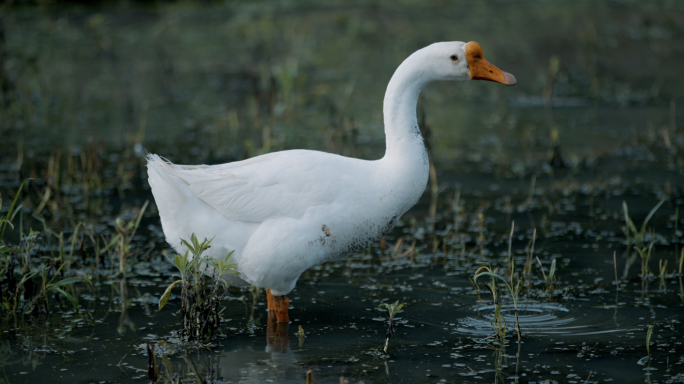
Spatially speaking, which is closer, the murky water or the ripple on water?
the murky water

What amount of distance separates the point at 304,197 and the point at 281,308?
0.77m

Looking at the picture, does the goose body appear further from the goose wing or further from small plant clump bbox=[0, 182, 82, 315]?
small plant clump bbox=[0, 182, 82, 315]

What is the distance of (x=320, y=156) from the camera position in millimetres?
5027

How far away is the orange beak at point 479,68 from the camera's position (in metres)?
5.08

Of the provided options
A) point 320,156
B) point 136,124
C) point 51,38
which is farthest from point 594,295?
point 51,38

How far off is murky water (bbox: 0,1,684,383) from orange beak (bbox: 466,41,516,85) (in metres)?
1.30

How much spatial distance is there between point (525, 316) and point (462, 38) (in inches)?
399

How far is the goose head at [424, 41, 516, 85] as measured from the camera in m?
5.07

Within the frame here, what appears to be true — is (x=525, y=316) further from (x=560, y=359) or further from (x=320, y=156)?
(x=320, y=156)

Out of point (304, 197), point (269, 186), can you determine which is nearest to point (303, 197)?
point (304, 197)

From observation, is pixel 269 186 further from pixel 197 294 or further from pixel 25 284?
pixel 25 284

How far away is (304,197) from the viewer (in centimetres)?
483

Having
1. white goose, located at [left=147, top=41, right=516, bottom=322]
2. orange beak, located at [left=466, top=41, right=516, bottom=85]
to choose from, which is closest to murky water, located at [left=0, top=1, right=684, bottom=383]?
white goose, located at [left=147, top=41, right=516, bottom=322]

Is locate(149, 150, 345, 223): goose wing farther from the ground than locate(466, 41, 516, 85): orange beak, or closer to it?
closer to it
